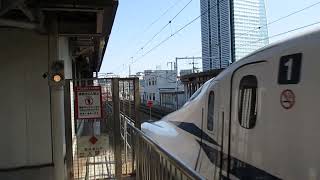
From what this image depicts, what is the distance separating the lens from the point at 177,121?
760 cm

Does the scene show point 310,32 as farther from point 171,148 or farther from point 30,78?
point 30,78

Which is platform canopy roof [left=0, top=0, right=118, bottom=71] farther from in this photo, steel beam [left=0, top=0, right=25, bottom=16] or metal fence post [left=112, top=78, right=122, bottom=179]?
metal fence post [left=112, top=78, right=122, bottom=179]

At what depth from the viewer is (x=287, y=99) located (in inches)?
Answer: 149

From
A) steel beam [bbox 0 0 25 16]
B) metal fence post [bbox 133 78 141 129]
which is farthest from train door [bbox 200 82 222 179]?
metal fence post [bbox 133 78 141 129]

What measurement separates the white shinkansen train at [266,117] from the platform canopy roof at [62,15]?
384 cm

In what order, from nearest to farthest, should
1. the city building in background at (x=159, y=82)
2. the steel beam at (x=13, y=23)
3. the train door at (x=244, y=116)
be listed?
1. the train door at (x=244, y=116)
2. the steel beam at (x=13, y=23)
3. the city building in background at (x=159, y=82)

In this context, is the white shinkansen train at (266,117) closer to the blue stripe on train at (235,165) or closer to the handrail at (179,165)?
the blue stripe on train at (235,165)

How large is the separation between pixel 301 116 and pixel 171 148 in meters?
4.03

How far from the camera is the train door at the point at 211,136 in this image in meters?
5.34

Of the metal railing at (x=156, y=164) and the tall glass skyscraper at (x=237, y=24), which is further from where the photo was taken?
the tall glass skyscraper at (x=237, y=24)

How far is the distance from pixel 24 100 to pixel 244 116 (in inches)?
278

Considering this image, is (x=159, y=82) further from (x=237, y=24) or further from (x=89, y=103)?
(x=89, y=103)

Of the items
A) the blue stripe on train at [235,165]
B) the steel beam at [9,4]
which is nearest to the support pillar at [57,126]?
the steel beam at [9,4]

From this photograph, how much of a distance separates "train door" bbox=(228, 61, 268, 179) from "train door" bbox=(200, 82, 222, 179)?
1.31 ft
